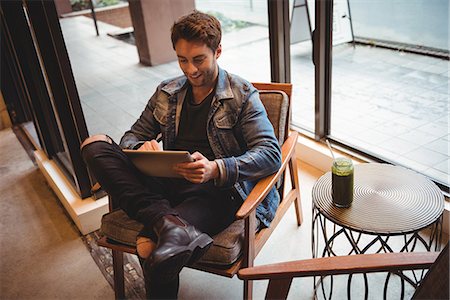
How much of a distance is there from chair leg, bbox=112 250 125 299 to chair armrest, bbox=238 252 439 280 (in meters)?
0.77

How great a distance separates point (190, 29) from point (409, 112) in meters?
1.96

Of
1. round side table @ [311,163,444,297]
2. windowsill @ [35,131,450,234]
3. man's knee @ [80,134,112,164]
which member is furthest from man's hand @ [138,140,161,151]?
windowsill @ [35,131,450,234]

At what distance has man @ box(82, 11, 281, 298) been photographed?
1362 millimetres

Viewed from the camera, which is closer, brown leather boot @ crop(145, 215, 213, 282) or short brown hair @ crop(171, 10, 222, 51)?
brown leather boot @ crop(145, 215, 213, 282)

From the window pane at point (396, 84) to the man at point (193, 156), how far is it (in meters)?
1.17

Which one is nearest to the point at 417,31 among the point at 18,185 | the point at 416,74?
the point at 416,74

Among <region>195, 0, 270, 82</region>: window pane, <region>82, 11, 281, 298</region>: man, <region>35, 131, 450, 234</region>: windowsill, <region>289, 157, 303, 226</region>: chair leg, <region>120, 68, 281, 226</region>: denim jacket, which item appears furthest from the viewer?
<region>195, 0, 270, 82</region>: window pane

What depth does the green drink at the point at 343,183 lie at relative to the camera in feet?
4.77

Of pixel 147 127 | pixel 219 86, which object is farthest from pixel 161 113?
pixel 219 86

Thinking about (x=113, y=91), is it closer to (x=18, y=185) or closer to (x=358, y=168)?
(x=18, y=185)

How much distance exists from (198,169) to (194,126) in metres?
0.32

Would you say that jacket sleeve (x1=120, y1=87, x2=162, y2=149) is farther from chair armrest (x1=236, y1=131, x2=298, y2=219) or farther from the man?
chair armrest (x1=236, y1=131, x2=298, y2=219)

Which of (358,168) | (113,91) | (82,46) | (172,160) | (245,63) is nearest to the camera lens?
(172,160)

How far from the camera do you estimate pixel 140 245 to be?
1.41 metres
